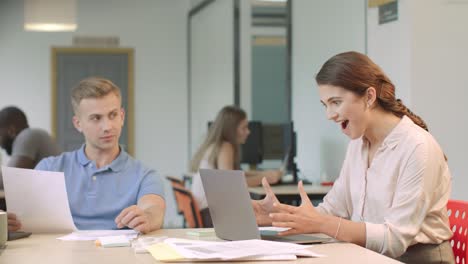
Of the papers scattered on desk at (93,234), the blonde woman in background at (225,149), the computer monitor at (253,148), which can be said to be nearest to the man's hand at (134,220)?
the papers scattered on desk at (93,234)

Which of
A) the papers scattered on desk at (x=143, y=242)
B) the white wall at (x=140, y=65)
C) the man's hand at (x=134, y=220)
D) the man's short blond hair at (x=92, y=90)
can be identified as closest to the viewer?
the papers scattered on desk at (x=143, y=242)

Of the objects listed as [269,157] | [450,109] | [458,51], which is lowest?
[269,157]

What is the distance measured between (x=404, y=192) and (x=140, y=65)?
322 inches

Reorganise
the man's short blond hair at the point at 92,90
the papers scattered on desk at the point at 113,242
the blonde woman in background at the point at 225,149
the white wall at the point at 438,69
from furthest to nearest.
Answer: the blonde woman in background at the point at 225,149
the white wall at the point at 438,69
the man's short blond hair at the point at 92,90
the papers scattered on desk at the point at 113,242

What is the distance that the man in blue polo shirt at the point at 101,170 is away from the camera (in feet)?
10.2

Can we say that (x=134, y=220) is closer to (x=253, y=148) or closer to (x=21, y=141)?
(x=21, y=141)

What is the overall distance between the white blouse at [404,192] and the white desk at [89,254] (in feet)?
0.55

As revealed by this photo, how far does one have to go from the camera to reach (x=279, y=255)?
2.13 metres

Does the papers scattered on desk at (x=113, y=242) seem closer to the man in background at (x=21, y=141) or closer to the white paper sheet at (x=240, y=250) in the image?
the white paper sheet at (x=240, y=250)

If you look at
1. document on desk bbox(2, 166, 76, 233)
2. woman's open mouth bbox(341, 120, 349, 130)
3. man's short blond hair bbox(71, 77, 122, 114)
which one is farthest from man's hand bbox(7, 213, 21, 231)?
woman's open mouth bbox(341, 120, 349, 130)

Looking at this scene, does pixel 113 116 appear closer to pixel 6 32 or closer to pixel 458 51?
pixel 458 51

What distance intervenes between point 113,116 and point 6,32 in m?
7.49

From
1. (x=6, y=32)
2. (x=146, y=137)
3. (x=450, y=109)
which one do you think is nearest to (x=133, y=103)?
(x=146, y=137)

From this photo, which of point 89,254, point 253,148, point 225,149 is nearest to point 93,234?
point 89,254
